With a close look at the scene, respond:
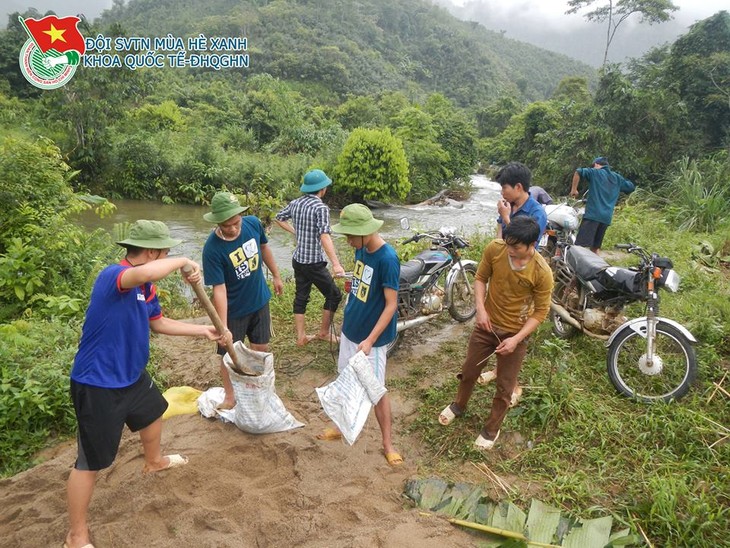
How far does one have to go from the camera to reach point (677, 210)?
360 inches

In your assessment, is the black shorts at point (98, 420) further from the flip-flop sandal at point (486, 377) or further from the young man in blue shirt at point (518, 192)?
the young man in blue shirt at point (518, 192)

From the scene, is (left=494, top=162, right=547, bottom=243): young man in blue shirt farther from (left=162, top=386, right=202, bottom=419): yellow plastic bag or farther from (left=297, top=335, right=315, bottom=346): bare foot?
(left=162, top=386, right=202, bottom=419): yellow plastic bag

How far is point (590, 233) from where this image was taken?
6.05 metres

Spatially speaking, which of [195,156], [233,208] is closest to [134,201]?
[195,156]

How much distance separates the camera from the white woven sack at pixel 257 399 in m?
2.96

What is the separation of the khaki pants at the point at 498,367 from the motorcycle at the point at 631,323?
1.08m

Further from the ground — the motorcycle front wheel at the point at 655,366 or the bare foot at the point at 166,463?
the motorcycle front wheel at the point at 655,366

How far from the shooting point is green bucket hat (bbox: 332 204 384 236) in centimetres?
278

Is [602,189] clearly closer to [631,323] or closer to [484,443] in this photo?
[631,323]

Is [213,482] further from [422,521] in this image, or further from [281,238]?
[281,238]

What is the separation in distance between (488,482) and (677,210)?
870 centimetres

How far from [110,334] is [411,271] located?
9.29ft

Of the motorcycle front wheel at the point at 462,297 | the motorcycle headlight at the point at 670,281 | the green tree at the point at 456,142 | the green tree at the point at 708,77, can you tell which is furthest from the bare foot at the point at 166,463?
the green tree at the point at 456,142

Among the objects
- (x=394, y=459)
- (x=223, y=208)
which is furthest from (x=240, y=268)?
(x=394, y=459)
